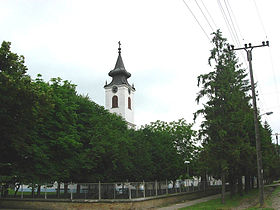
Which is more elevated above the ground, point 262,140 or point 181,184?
point 262,140

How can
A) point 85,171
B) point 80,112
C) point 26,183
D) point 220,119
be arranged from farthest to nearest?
point 80,112 → point 85,171 → point 220,119 → point 26,183

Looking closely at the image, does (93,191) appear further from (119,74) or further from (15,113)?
(119,74)

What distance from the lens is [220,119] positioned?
77.4ft

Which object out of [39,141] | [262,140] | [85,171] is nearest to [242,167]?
[262,140]

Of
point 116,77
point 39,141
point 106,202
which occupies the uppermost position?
point 116,77

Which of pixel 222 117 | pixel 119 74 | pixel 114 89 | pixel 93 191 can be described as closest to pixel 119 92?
pixel 114 89

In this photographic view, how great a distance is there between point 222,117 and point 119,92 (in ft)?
158

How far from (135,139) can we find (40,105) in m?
15.2

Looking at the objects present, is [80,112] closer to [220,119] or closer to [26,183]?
[26,183]

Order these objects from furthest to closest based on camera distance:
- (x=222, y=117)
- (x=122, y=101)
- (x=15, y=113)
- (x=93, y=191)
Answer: (x=122, y=101) < (x=222, y=117) < (x=93, y=191) < (x=15, y=113)

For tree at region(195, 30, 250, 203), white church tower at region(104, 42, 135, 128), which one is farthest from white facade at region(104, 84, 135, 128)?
tree at region(195, 30, 250, 203)

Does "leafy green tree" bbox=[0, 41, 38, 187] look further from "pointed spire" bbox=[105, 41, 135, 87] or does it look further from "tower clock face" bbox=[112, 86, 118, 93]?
"pointed spire" bbox=[105, 41, 135, 87]

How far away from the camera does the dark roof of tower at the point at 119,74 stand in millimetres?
70375

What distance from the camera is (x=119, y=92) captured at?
7088cm
